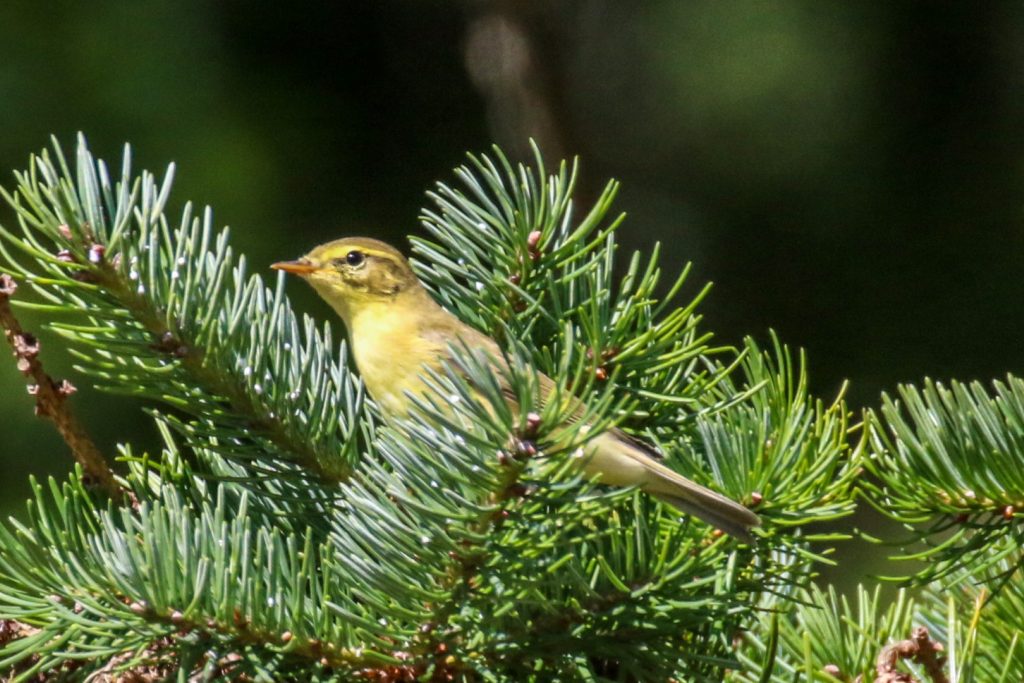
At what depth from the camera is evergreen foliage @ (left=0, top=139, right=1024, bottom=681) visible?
165 cm

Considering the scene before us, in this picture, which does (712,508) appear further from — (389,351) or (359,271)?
(359,271)

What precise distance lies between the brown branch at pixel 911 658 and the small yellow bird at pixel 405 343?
28 centimetres

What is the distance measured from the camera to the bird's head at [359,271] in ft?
11.6

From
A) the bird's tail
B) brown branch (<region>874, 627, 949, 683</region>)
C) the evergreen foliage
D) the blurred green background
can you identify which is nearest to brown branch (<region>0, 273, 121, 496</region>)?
the evergreen foliage

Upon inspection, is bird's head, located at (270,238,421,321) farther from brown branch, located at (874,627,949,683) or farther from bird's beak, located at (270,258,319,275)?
brown branch, located at (874,627,949,683)

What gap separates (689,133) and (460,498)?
499cm

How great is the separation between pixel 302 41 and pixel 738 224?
2017mm

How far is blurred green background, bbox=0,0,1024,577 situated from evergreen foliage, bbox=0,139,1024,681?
9.78 feet

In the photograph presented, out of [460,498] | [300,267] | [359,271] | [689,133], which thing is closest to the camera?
[460,498]

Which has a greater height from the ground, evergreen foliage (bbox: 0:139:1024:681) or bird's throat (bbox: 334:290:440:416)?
bird's throat (bbox: 334:290:440:416)

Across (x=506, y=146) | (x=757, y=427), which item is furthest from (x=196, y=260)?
(x=506, y=146)

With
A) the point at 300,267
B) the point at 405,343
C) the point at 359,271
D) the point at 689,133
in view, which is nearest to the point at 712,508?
the point at 405,343

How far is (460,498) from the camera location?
1604mm

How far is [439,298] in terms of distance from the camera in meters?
2.49
